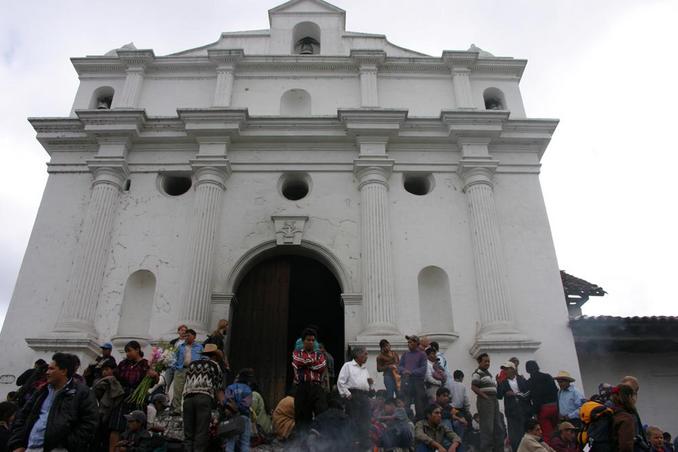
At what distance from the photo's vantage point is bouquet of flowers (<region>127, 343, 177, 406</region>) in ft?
30.0

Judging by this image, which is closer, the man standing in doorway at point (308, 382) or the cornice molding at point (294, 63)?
the man standing in doorway at point (308, 382)

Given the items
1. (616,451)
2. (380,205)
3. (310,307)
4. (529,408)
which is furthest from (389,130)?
(616,451)

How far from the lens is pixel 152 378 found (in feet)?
31.0

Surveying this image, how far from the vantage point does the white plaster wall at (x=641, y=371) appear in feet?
46.4

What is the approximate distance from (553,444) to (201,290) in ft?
25.9

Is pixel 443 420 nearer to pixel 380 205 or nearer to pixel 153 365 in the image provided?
pixel 153 365

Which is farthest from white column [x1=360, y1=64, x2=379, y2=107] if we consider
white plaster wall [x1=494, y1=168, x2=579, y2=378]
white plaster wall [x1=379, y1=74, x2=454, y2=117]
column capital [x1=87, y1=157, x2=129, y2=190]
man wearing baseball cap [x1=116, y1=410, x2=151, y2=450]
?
man wearing baseball cap [x1=116, y1=410, x2=151, y2=450]

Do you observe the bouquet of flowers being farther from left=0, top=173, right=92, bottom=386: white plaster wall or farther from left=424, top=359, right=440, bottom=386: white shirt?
left=424, top=359, right=440, bottom=386: white shirt

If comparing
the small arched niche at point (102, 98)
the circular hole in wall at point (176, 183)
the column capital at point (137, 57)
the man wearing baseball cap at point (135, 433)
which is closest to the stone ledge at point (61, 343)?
the circular hole in wall at point (176, 183)

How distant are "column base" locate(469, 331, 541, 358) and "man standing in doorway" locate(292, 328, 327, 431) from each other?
196 inches

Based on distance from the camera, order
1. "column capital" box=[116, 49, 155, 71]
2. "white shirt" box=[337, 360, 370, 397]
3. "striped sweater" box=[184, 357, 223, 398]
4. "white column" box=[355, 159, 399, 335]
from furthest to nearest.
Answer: "column capital" box=[116, 49, 155, 71] < "white column" box=[355, 159, 399, 335] < "white shirt" box=[337, 360, 370, 397] < "striped sweater" box=[184, 357, 223, 398]

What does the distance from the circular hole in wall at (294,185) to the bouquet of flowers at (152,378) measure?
6046 mm

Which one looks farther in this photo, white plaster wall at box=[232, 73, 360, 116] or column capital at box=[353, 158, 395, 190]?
white plaster wall at box=[232, 73, 360, 116]

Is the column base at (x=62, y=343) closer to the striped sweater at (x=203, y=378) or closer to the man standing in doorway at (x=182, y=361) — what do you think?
the man standing in doorway at (x=182, y=361)
